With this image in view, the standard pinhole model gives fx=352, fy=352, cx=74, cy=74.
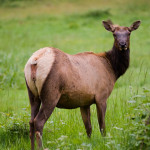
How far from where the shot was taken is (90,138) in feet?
18.7

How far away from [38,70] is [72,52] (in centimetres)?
1002

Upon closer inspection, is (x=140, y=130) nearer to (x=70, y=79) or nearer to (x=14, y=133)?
(x=70, y=79)

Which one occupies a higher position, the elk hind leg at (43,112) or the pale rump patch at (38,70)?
the pale rump patch at (38,70)

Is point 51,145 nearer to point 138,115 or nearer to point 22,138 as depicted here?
point 22,138

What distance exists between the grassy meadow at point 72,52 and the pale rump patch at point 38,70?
33.6 inches

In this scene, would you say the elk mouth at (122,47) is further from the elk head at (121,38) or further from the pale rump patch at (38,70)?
the pale rump patch at (38,70)

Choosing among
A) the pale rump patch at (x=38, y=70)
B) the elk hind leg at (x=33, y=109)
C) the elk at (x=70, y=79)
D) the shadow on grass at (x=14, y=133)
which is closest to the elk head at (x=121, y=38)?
the elk at (x=70, y=79)

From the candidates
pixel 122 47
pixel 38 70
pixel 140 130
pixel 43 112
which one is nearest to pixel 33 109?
pixel 43 112

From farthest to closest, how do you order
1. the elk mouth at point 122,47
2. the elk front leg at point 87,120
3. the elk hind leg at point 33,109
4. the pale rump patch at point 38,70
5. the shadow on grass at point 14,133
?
1. the elk mouth at point 122,47
2. the elk front leg at point 87,120
3. the shadow on grass at point 14,133
4. the elk hind leg at point 33,109
5. the pale rump patch at point 38,70

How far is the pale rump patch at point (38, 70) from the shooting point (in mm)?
4996

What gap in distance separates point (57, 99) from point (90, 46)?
11.3 meters

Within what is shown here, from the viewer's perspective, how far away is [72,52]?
15.0 m

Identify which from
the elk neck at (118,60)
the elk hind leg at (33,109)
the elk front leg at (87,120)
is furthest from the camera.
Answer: the elk neck at (118,60)

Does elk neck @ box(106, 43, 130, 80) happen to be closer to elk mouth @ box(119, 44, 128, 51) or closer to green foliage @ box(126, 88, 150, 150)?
elk mouth @ box(119, 44, 128, 51)
